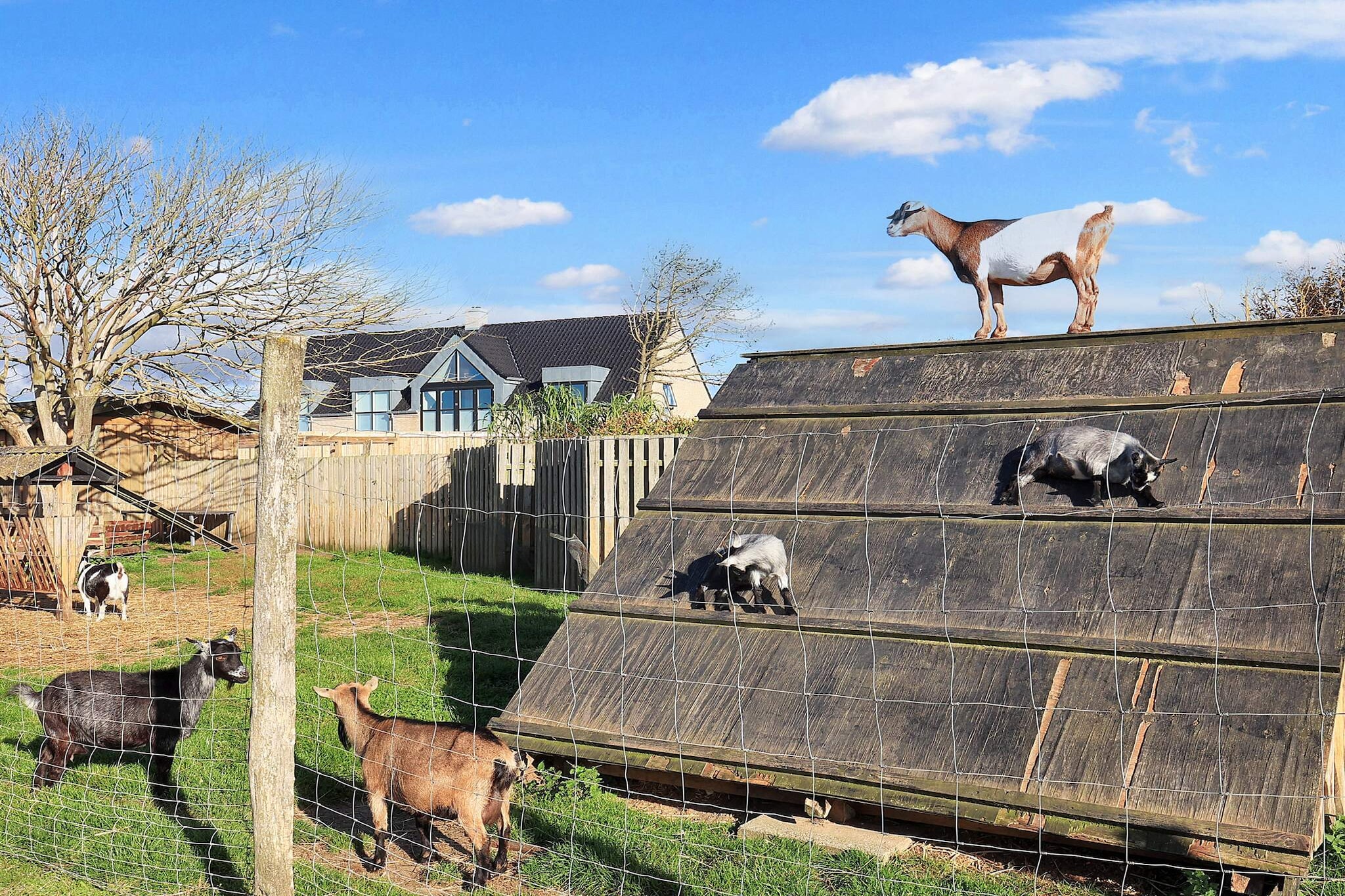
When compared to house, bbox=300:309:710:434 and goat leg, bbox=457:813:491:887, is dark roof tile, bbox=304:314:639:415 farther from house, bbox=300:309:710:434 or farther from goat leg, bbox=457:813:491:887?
goat leg, bbox=457:813:491:887

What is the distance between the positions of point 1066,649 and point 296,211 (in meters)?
23.3

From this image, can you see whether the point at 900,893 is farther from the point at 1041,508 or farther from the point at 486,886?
the point at 1041,508

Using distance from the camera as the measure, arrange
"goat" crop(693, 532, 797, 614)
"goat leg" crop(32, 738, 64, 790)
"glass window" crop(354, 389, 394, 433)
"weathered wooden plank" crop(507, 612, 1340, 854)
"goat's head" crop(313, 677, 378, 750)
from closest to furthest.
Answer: "weathered wooden plank" crop(507, 612, 1340, 854)
"goat's head" crop(313, 677, 378, 750)
"goat" crop(693, 532, 797, 614)
"goat leg" crop(32, 738, 64, 790)
"glass window" crop(354, 389, 394, 433)

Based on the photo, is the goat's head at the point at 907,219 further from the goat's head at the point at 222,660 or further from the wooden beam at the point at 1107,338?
the goat's head at the point at 222,660

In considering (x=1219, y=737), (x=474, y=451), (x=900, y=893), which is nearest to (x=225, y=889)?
(x=900, y=893)

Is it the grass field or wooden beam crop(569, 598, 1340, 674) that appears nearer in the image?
wooden beam crop(569, 598, 1340, 674)

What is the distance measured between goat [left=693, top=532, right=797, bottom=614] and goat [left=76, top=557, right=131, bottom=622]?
1038 cm

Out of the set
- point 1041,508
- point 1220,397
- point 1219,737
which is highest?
point 1220,397

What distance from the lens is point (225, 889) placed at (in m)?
5.45

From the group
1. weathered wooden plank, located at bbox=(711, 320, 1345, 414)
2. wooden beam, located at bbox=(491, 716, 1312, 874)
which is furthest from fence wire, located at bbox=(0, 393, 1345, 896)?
weathered wooden plank, located at bbox=(711, 320, 1345, 414)

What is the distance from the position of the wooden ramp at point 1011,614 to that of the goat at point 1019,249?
1.75 ft

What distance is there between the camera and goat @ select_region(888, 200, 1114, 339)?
772 centimetres

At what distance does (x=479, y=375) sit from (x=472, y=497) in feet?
70.9

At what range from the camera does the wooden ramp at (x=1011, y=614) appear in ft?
16.8
